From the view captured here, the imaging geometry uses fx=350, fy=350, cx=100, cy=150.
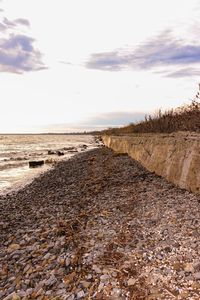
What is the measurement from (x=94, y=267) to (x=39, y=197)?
8.14m

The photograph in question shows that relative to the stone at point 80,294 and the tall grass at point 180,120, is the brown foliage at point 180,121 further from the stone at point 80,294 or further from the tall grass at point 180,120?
the stone at point 80,294

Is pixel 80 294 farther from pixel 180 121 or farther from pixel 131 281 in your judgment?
pixel 180 121

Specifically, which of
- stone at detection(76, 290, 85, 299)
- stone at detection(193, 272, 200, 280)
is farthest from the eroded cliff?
stone at detection(76, 290, 85, 299)

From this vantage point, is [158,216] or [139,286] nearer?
[139,286]

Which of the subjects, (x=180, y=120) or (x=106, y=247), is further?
(x=180, y=120)

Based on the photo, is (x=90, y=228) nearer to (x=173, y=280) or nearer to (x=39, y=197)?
(x=173, y=280)

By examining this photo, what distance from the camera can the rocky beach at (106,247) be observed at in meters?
5.31

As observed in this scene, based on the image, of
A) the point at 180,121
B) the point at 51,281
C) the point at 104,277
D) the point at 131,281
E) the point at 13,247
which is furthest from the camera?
the point at 180,121

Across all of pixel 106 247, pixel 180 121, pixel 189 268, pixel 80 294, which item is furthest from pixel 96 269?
pixel 180 121

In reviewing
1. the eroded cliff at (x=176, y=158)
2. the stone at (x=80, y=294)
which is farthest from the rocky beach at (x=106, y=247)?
the eroded cliff at (x=176, y=158)

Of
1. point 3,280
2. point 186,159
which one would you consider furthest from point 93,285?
point 186,159

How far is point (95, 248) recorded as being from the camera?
6816 mm

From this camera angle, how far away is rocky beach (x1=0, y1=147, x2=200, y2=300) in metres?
5.31

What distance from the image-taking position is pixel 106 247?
22.1 ft
